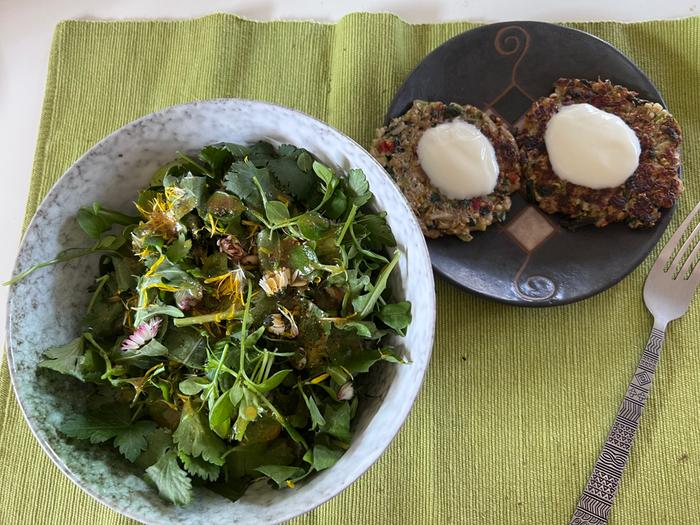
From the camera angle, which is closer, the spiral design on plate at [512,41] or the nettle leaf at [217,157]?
the nettle leaf at [217,157]

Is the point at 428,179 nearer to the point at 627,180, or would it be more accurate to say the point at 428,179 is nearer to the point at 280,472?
the point at 627,180

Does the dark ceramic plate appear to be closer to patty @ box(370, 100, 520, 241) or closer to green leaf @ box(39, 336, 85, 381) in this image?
patty @ box(370, 100, 520, 241)

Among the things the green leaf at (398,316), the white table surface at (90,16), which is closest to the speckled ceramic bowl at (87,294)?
the green leaf at (398,316)

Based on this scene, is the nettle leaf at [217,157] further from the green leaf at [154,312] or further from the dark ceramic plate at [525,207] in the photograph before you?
the dark ceramic plate at [525,207]

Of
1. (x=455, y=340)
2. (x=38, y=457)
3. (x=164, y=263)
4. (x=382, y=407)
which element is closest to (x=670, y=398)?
(x=455, y=340)

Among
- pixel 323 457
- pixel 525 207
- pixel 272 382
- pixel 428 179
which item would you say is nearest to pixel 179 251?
pixel 272 382

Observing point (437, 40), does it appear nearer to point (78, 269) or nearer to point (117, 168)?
point (117, 168)

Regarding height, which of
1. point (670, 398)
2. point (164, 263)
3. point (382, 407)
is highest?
point (164, 263)
